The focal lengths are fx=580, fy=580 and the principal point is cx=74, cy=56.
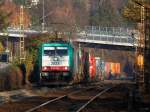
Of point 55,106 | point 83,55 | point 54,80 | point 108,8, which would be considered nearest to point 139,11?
point 83,55

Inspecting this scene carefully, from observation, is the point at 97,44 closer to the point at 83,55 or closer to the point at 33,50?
the point at 33,50

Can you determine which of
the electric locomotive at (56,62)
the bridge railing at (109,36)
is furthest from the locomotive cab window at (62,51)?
the bridge railing at (109,36)

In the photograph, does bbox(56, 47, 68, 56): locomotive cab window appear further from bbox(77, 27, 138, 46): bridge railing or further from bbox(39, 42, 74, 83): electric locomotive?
bbox(77, 27, 138, 46): bridge railing

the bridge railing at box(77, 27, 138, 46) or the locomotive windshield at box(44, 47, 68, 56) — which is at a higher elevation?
the bridge railing at box(77, 27, 138, 46)

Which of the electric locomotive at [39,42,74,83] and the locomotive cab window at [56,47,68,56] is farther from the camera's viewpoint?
the locomotive cab window at [56,47,68,56]

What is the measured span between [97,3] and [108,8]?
1355cm

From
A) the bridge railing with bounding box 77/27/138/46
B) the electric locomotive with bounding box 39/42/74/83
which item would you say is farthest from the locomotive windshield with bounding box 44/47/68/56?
the bridge railing with bounding box 77/27/138/46

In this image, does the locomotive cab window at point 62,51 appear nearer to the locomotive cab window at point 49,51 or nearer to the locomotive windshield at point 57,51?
the locomotive windshield at point 57,51

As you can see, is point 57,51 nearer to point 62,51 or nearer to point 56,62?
point 62,51

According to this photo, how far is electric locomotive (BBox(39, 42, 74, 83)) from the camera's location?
44.2 metres

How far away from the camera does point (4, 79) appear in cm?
4553

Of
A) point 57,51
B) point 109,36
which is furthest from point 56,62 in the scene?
point 109,36

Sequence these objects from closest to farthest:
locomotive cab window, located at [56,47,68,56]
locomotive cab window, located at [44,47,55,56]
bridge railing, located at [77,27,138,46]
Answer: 1. locomotive cab window, located at [56,47,68,56]
2. locomotive cab window, located at [44,47,55,56]
3. bridge railing, located at [77,27,138,46]

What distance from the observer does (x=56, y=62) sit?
4450cm
